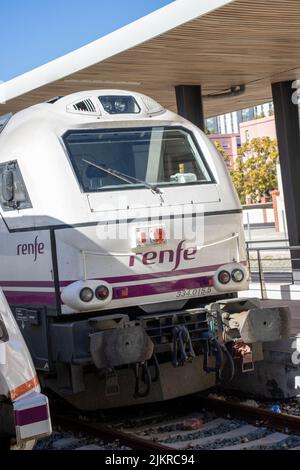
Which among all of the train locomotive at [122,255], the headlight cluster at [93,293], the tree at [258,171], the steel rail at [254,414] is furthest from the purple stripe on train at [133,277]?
the tree at [258,171]

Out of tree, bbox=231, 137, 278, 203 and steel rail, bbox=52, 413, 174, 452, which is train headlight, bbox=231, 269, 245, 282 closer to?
steel rail, bbox=52, 413, 174, 452

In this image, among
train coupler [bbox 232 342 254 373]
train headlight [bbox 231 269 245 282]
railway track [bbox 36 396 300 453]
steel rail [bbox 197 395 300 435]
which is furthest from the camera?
train headlight [bbox 231 269 245 282]

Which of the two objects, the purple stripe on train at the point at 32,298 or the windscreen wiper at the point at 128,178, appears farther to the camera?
the windscreen wiper at the point at 128,178

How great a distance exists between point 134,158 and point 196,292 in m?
1.64

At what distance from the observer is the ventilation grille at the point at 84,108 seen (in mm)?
8883

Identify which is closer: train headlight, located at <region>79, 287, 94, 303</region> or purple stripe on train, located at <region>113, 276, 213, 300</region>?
train headlight, located at <region>79, 287, 94, 303</region>

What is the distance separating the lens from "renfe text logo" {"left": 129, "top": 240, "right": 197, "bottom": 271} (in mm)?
8430

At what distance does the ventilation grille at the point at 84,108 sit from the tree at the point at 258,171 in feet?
166

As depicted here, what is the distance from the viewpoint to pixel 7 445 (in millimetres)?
5891

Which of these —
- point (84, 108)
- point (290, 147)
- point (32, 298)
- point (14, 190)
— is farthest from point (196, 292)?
point (290, 147)

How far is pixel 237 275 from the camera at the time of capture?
8922 millimetres

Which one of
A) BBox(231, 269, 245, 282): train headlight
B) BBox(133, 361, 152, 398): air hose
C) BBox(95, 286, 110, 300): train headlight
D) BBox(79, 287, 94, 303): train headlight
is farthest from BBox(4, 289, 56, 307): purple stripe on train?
BBox(231, 269, 245, 282): train headlight

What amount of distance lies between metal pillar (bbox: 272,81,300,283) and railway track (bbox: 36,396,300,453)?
8613mm

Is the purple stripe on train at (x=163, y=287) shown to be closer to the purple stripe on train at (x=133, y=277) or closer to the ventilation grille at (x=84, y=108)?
the purple stripe on train at (x=133, y=277)
